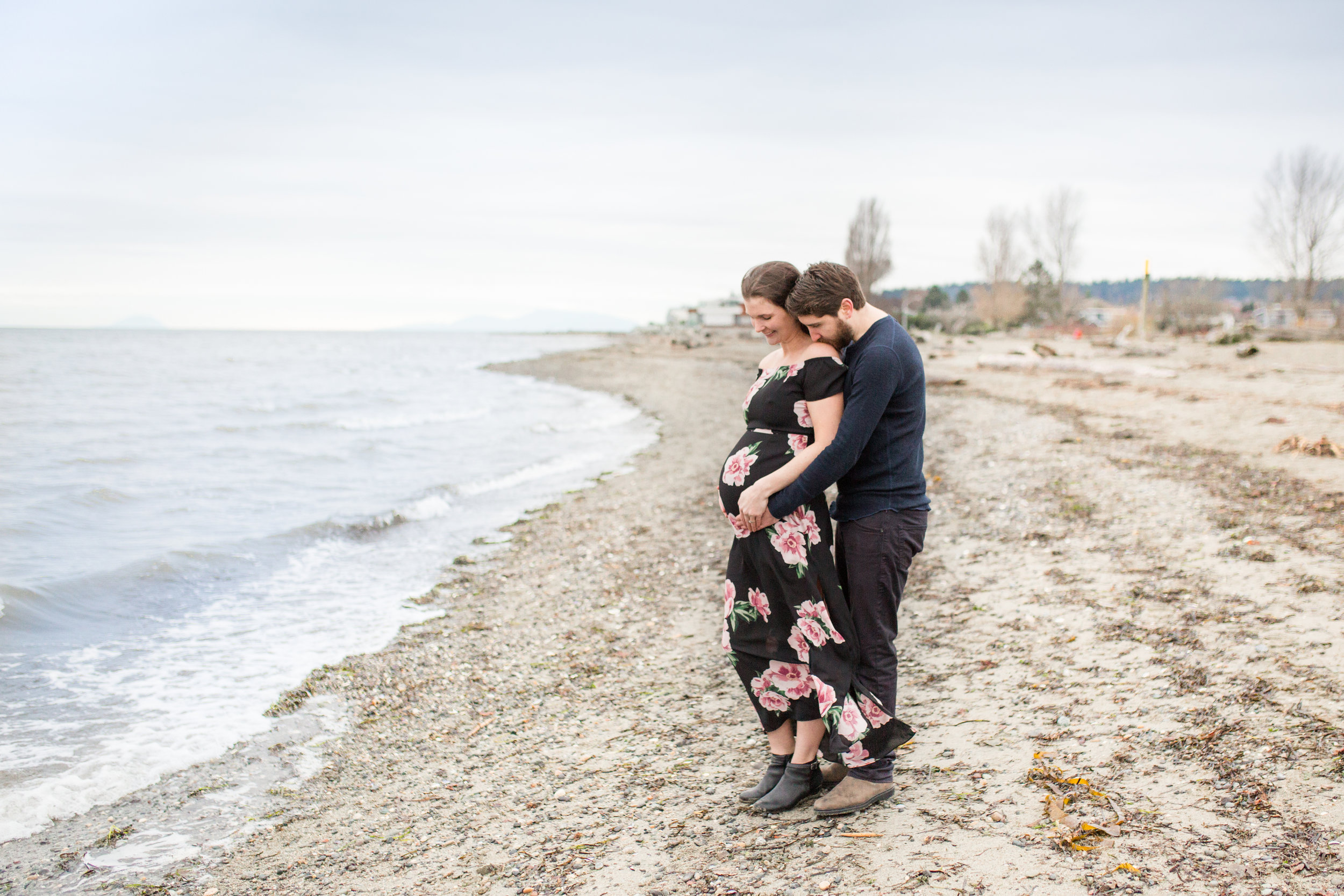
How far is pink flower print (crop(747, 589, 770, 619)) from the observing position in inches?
121

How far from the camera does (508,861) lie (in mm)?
3273

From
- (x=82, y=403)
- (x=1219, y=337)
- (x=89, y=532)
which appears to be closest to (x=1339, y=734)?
(x=89, y=532)

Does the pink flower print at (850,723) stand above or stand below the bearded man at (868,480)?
below

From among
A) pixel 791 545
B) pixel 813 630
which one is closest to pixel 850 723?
pixel 813 630

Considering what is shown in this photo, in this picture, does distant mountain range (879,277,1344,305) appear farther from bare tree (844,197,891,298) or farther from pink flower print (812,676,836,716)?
pink flower print (812,676,836,716)

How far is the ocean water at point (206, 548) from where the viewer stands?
16.9 feet

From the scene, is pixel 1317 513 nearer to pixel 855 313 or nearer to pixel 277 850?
pixel 855 313

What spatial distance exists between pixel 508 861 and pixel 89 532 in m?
9.69

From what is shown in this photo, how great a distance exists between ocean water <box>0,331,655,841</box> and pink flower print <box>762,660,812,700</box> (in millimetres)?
3634

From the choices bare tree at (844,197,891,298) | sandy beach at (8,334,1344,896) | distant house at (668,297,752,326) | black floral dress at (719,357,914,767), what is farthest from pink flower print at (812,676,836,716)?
distant house at (668,297,752,326)

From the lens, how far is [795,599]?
9.76 feet

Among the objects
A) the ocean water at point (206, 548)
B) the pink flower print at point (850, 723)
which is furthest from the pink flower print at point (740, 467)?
the ocean water at point (206, 548)

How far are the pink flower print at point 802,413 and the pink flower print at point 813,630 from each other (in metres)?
0.71

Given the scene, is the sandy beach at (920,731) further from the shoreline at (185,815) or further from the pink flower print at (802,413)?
the pink flower print at (802,413)
